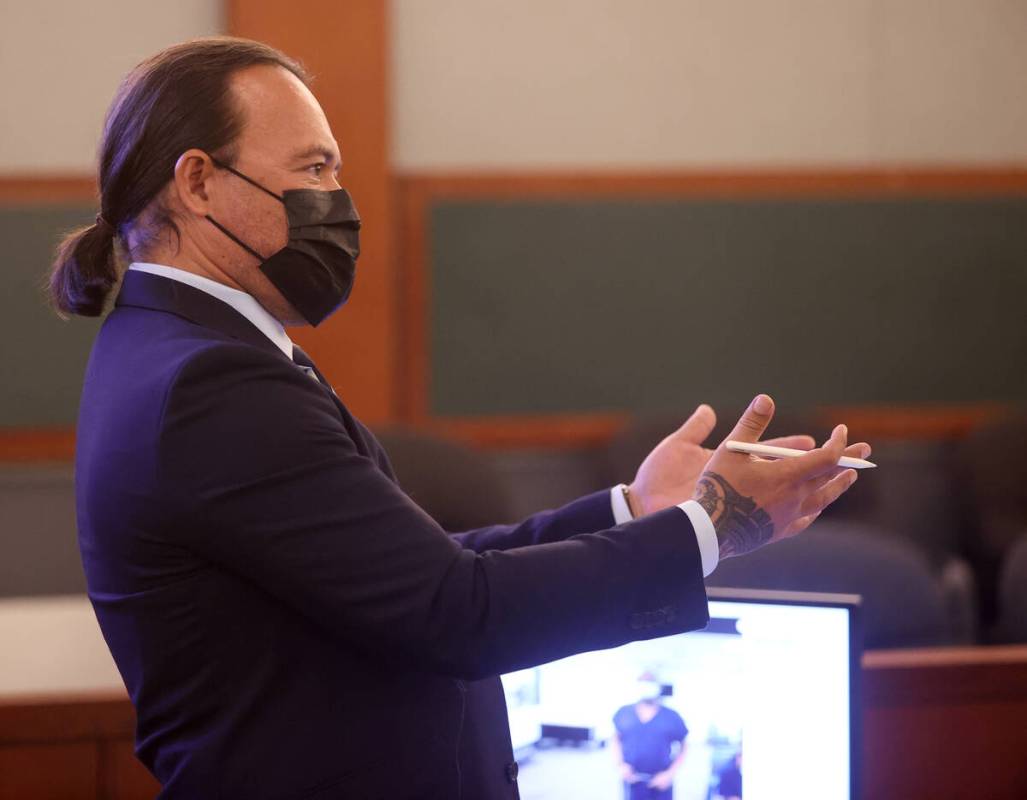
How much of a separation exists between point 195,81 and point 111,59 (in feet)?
9.80

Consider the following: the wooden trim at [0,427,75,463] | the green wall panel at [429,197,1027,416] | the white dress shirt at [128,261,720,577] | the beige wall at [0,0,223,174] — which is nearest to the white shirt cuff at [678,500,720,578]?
the white dress shirt at [128,261,720,577]

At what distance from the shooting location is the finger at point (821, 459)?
3.88ft

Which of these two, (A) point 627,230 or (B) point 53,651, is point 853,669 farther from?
(A) point 627,230

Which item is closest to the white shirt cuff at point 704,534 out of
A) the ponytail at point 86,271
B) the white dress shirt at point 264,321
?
the white dress shirt at point 264,321

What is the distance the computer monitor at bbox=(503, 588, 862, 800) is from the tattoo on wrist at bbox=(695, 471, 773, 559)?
0.49 ft

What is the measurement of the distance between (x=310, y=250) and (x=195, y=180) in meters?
0.14

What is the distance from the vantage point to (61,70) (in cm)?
395

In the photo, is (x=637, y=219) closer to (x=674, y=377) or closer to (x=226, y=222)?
(x=674, y=377)

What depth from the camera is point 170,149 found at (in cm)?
125

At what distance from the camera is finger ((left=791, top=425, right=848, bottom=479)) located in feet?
3.88

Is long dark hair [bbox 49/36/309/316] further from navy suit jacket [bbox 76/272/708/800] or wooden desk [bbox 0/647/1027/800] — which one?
wooden desk [bbox 0/647/1027/800]

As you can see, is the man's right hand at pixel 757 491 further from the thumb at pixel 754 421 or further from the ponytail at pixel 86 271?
the ponytail at pixel 86 271

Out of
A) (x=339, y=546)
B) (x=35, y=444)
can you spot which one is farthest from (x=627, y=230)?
(x=339, y=546)

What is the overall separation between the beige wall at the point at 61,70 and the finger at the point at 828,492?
323cm
